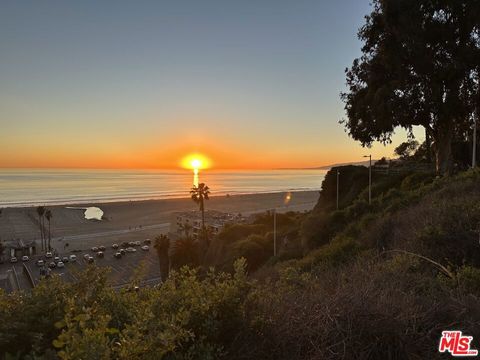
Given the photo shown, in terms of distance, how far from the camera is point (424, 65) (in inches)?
800

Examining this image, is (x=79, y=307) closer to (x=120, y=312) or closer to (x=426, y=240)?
(x=120, y=312)

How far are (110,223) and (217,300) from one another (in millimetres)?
65748

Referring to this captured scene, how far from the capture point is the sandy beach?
179 ft

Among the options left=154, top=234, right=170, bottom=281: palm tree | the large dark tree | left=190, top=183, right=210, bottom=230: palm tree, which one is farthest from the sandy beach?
the large dark tree

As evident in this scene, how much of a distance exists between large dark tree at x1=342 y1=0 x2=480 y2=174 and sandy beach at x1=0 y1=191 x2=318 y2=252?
42065 millimetres

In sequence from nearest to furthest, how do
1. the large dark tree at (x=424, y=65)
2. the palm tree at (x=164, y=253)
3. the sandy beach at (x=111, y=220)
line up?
1. the large dark tree at (x=424, y=65)
2. the palm tree at (x=164, y=253)
3. the sandy beach at (x=111, y=220)

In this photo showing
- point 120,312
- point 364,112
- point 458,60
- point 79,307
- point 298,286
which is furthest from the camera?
point 364,112

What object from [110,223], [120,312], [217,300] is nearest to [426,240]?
[217,300]

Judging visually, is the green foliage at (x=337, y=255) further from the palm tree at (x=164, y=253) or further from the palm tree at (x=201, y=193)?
the palm tree at (x=201, y=193)

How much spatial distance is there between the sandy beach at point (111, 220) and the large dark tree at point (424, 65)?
42065 millimetres

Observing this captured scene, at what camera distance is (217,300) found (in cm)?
391

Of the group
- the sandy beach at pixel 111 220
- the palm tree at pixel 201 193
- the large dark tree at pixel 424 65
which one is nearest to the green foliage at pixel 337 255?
the large dark tree at pixel 424 65

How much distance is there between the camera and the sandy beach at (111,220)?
54438 mm

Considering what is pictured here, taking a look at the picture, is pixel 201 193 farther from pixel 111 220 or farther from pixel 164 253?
pixel 111 220
